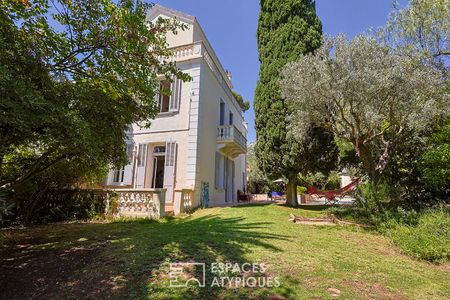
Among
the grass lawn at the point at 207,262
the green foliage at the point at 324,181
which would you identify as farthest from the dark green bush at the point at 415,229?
the green foliage at the point at 324,181

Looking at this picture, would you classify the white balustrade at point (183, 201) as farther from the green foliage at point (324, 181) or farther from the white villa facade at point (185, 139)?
the green foliage at point (324, 181)

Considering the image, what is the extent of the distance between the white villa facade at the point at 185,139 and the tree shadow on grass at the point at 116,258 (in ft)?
14.4

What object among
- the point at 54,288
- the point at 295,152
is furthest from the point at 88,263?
the point at 295,152

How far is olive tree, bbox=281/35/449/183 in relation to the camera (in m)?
7.40

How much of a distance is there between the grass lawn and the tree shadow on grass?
0.05 ft

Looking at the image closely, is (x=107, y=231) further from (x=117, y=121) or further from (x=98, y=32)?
(x=98, y=32)

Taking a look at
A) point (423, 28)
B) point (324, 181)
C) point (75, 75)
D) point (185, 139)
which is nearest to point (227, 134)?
point (185, 139)

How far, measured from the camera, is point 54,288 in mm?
3373

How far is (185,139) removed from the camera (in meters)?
11.2

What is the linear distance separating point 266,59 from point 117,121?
9.58 metres

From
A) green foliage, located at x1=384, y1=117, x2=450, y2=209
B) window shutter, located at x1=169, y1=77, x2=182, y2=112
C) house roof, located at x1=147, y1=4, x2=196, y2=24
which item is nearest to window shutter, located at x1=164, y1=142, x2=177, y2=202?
window shutter, located at x1=169, y1=77, x2=182, y2=112

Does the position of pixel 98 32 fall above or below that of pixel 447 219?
above

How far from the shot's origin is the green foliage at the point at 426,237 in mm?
4883

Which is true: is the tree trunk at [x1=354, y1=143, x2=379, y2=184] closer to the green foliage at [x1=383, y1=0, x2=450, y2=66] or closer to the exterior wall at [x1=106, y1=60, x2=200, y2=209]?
the green foliage at [x1=383, y1=0, x2=450, y2=66]
